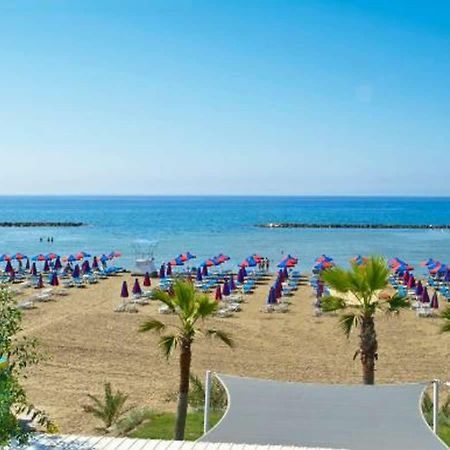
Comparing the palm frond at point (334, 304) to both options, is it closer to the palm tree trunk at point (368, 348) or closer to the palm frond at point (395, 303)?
the palm tree trunk at point (368, 348)

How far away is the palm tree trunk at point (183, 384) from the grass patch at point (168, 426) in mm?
640

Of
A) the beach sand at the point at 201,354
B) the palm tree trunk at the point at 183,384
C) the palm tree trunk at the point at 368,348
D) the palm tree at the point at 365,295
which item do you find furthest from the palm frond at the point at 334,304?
the beach sand at the point at 201,354

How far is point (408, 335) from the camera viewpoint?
24.0m

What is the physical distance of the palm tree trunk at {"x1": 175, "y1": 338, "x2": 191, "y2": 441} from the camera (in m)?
11.2

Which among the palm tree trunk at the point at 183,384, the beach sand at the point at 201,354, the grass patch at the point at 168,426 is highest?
the palm tree trunk at the point at 183,384

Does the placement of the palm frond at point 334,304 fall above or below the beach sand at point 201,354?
above

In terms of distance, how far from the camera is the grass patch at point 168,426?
1230cm

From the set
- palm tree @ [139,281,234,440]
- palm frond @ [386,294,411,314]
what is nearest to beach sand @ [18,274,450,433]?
palm tree @ [139,281,234,440]

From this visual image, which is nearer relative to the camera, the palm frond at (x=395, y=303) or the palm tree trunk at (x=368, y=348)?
the palm tree trunk at (x=368, y=348)

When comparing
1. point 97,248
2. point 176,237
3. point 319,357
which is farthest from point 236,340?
point 176,237

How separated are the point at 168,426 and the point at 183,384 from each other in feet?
6.33

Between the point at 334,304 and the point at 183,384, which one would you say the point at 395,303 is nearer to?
the point at 334,304

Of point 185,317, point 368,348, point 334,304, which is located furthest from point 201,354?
point 185,317

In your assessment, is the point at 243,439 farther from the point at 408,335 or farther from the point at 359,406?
the point at 408,335
